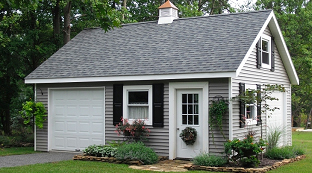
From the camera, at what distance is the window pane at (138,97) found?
42.0ft

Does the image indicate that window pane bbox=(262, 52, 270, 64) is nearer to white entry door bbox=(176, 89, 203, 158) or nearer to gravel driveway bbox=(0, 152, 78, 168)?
white entry door bbox=(176, 89, 203, 158)

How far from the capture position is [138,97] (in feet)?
42.4

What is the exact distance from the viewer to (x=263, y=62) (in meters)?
14.0

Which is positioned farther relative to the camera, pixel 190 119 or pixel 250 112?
pixel 250 112

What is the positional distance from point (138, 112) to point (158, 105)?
0.83 m

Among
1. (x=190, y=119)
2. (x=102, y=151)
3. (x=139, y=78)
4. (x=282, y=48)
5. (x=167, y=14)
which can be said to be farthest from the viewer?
(x=167, y=14)

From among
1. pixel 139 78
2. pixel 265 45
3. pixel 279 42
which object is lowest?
pixel 139 78

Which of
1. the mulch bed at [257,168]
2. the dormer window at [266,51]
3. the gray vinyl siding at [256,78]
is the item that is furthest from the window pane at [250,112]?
the dormer window at [266,51]

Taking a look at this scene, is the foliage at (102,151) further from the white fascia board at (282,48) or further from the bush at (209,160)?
the white fascia board at (282,48)

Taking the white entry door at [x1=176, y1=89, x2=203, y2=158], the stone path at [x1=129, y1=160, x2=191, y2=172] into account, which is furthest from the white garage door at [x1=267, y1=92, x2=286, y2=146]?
the stone path at [x1=129, y1=160, x2=191, y2=172]

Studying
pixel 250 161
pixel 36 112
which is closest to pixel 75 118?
pixel 36 112

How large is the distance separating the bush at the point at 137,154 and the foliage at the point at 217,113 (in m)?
1.79

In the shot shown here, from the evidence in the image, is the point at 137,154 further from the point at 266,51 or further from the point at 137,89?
the point at 266,51

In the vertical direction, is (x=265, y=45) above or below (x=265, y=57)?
above
